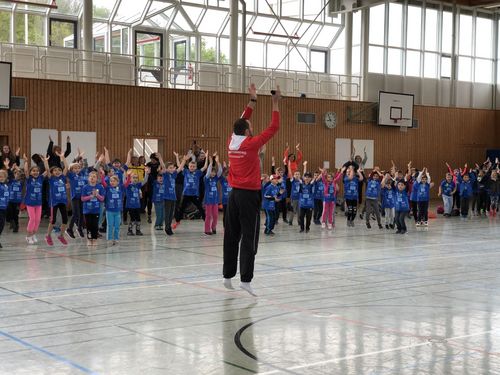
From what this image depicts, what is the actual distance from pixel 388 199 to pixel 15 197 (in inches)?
410

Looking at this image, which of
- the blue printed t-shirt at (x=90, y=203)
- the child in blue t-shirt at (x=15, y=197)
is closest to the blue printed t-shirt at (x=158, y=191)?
the blue printed t-shirt at (x=90, y=203)

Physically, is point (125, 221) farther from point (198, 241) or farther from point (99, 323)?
point (99, 323)

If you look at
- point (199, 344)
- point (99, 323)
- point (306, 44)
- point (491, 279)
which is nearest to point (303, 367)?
point (199, 344)

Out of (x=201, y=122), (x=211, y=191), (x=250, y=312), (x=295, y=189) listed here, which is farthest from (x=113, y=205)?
(x=201, y=122)

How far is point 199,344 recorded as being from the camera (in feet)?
24.1

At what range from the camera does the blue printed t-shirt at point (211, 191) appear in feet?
61.3

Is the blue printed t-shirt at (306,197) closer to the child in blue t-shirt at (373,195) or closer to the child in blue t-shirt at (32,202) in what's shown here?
the child in blue t-shirt at (373,195)

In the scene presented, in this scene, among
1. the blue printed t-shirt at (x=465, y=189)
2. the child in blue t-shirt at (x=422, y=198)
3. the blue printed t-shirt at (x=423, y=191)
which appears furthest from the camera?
the blue printed t-shirt at (x=465, y=189)

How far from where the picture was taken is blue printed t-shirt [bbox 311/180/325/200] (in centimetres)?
2108

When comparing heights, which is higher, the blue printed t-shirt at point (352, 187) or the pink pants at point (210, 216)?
the blue printed t-shirt at point (352, 187)

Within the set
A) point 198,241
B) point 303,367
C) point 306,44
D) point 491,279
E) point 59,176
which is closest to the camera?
point 303,367

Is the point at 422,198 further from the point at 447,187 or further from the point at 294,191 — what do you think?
the point at 447,187

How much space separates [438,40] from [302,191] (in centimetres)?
2038

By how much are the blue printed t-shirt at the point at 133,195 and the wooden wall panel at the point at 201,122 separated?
7767 mm
